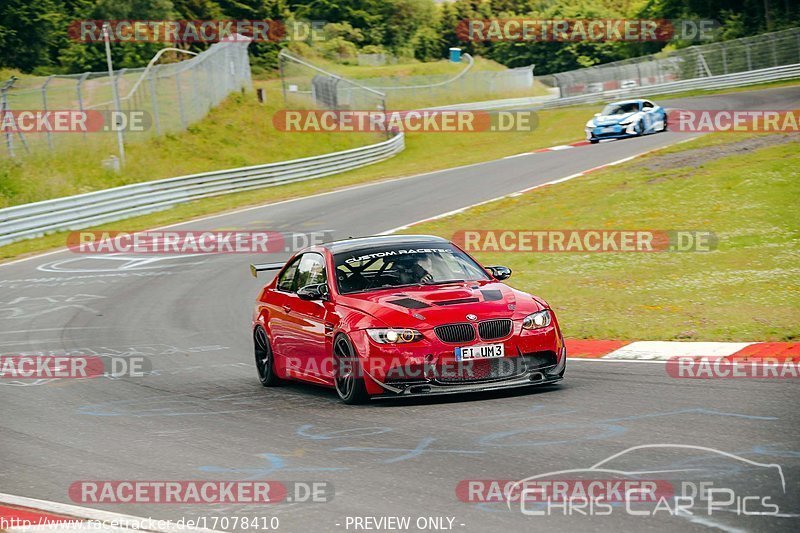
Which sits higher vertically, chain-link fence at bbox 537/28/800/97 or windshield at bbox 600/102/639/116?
chain-link fence at bbox 537/28/800/97

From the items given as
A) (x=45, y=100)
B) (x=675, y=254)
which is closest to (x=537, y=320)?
(x=675, y=254)

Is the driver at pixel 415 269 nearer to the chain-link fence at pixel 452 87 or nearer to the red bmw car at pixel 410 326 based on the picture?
the red bmw car at pixel 410 326

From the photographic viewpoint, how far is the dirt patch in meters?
28.2

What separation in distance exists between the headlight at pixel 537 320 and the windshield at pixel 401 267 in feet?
3.78

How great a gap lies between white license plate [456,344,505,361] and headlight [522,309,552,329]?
35cm

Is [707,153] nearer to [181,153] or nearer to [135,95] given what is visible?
[135,95]

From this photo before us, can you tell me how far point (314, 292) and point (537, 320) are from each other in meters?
2.24

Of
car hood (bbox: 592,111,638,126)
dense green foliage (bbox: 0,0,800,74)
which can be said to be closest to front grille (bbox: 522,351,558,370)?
car hood (bbox: 592,111,638,126)

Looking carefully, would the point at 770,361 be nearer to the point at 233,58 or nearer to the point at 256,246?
the point at 256,246

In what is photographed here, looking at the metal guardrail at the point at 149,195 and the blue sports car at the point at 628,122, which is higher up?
the blue sports car at the point at 628,122

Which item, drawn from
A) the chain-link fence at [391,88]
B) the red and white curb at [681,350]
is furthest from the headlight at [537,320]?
the chain-link fence at [391,88]

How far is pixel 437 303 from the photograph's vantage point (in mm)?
9773

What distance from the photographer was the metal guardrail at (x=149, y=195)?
95.2 ft

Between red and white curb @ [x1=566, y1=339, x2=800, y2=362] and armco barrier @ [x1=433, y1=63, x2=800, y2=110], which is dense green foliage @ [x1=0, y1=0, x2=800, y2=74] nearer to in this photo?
armco barrier @ [x1=433, y1=63, x2=800, y2=110]
